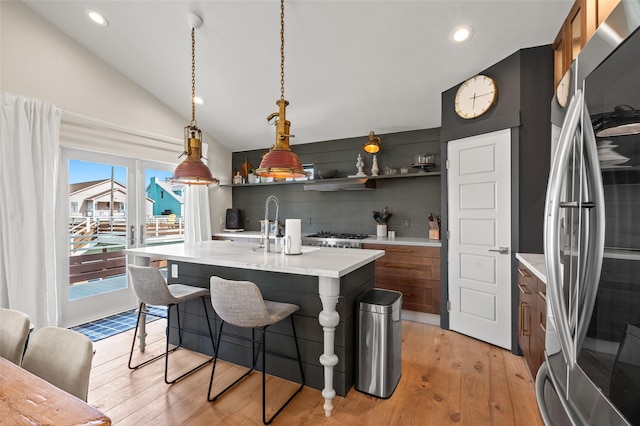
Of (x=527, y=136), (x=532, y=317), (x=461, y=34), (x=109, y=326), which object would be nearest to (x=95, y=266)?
(x=109, y=326)

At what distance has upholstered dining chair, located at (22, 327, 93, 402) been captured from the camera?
114cm

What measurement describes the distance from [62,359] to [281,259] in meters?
1.30

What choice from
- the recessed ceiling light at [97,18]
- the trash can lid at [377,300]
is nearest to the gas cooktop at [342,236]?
the trash can lid at [377,300]

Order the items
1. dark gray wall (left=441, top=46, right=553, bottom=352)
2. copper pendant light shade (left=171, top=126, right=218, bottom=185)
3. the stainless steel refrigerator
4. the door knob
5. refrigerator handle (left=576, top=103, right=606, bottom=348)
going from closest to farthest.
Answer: the stainless steel refrigerator < refrigerator handle (left=576, top=103, right=606, bottom=348) < copper pendant light shade (left=171, top=126, right=218, bottom=185) < dark gray wall (left=441, top=46, right=553, bottom=352) < the door knob

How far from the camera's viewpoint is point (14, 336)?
1373 millimetres

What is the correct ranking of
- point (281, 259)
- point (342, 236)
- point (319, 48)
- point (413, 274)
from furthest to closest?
point (342, 236) → point (413, 274) → point (319, 48) → point (281, 259)

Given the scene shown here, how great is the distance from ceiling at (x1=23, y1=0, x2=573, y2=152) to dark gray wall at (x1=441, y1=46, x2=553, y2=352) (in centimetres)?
18

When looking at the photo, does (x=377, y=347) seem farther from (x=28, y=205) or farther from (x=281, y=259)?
(x=28, y=205)

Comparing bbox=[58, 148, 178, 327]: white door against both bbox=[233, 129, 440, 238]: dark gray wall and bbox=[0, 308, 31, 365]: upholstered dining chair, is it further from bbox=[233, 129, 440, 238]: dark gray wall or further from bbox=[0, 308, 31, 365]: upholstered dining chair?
bbox=[0, 308, 31, 365]: upholstered dining chair

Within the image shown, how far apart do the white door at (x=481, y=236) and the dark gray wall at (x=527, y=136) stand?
0.07 meters

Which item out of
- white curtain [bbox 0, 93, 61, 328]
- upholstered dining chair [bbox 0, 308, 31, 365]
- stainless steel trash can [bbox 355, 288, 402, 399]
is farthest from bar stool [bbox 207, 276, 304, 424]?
white curtain [bbox 0, 93, 61, 328]

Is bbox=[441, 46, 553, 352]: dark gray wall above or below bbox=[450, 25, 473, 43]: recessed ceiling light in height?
below

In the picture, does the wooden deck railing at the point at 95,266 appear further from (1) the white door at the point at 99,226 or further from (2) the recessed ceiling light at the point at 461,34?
(2) the recessed ceiling light at the point at 461,34

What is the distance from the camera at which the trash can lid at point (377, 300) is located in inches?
85.7
